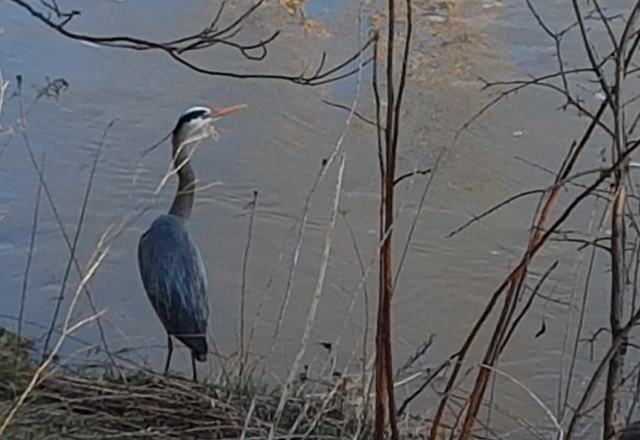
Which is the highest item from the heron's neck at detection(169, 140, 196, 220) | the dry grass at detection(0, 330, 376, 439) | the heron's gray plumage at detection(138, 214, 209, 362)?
the heron's neck at detection(169, 140, 196, 220)

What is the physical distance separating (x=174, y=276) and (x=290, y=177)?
106 cm

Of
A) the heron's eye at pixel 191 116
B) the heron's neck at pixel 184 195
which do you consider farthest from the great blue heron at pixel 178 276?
the heron's eye at pixel 191 116

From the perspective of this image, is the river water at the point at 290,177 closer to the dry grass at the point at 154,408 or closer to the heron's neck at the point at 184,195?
the heron's neck at the point at 184,195

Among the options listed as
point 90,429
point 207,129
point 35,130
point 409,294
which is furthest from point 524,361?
point 35,130

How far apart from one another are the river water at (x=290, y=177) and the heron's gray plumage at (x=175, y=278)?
0.13 m

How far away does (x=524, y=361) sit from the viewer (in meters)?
4.20

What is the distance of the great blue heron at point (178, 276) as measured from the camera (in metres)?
4.06

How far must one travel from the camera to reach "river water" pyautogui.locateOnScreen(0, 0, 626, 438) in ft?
14.1

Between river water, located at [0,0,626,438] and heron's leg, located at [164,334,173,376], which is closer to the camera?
heron's leg, located at [164,334,173,376]

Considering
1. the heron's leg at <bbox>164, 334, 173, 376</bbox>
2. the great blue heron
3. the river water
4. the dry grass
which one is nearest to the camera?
the dry grass

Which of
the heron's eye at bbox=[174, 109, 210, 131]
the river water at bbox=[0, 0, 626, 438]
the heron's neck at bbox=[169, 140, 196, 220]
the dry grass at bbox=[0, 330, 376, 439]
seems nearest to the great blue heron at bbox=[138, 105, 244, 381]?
the heron's neck at bbox=[169, 140, 196, 220]

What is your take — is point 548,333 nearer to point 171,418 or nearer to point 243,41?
point 171,418

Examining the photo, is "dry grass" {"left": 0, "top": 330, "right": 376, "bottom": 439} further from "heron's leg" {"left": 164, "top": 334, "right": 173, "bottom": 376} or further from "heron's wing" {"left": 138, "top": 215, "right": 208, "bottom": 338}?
"heron's wing" {"left": 138, "top": 215, "right": 208, "bottom": 338}

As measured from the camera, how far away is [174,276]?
13.8 feet
